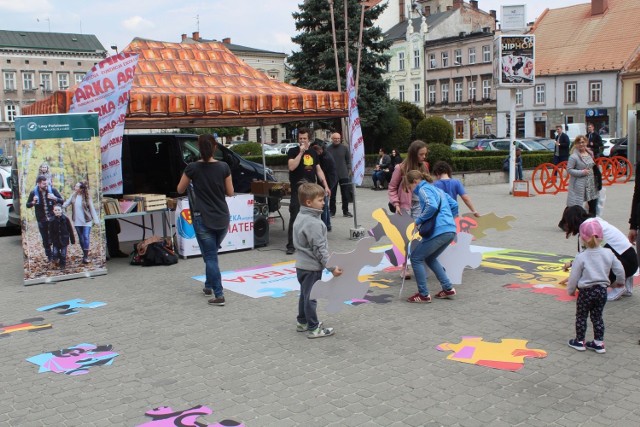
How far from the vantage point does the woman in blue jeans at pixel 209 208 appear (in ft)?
23.9

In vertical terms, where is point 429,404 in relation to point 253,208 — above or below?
below

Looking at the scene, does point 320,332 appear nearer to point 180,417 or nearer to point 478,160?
point 180,417

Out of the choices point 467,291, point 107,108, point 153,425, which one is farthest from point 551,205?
point 153,425

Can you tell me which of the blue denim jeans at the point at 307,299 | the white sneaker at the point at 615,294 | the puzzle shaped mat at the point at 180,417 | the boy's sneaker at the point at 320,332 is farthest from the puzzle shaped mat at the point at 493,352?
the puzzle shaped mat at the point at 180,417

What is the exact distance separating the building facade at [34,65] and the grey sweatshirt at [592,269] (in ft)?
280

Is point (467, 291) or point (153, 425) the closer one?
point (153, 425)

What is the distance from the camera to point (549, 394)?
458 cm

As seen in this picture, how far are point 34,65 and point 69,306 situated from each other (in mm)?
89441

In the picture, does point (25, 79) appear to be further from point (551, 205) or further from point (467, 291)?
point (467, 291)

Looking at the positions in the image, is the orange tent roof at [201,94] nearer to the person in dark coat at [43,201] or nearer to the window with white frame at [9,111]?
the person in dark coat at [43,201]

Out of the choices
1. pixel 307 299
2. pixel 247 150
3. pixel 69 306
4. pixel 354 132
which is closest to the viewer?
pixel 307 299

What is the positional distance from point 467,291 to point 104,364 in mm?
4030

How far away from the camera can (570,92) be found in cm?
5431

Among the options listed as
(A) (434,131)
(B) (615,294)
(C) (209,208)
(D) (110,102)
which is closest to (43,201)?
(D) (110,102)
